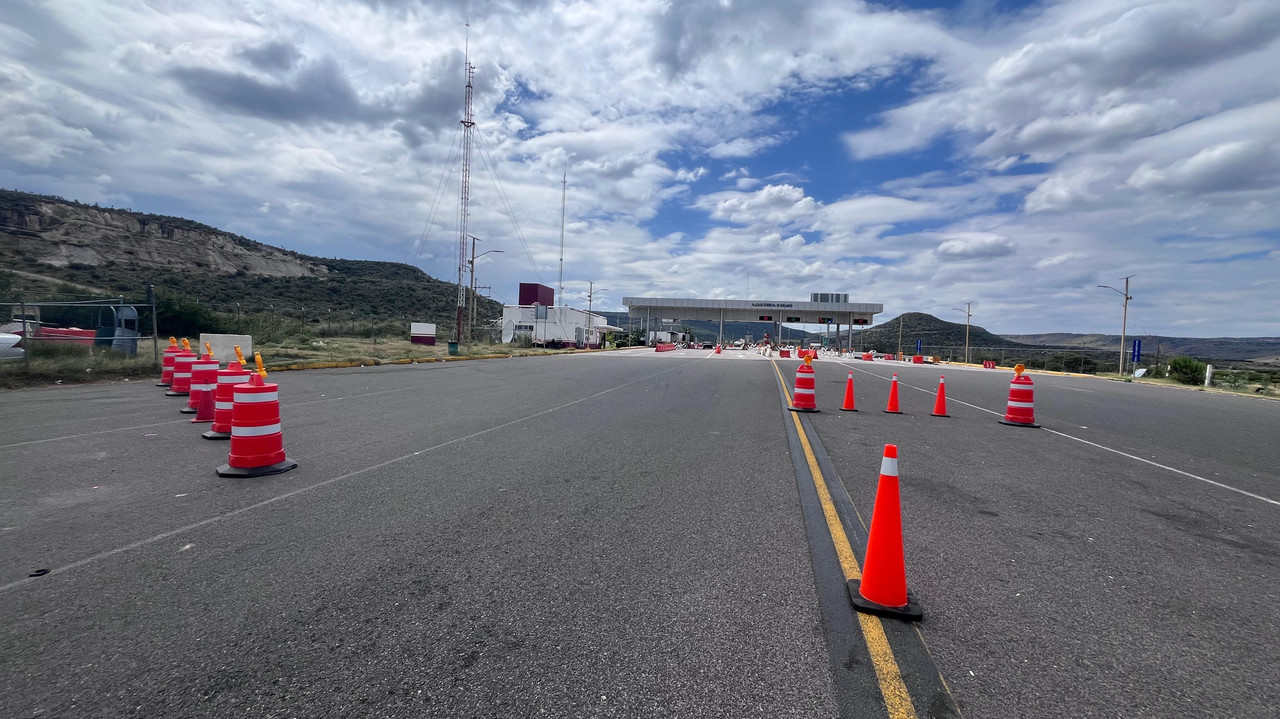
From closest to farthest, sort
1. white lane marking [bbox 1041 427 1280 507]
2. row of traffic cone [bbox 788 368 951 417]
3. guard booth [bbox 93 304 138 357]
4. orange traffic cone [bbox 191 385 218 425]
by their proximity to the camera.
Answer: white lane marking [bbox 1041 427 1280 507] < orange traffic cone [bbox 191 385 218 425] < row of traffic cone [bbox 788 368 951 417] < guard booth [bbox 93 304 138 357]

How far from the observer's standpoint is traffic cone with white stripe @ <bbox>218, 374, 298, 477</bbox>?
6.72 meters

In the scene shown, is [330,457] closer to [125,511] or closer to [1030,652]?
[125,511]

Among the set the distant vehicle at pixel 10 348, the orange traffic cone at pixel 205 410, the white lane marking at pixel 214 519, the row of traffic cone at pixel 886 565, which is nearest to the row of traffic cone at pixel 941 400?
the white lane marking at pixel 214 519

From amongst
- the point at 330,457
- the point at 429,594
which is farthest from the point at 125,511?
the point at 429,594

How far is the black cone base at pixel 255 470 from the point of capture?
260 inches

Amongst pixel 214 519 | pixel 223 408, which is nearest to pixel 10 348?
pixel 223 408

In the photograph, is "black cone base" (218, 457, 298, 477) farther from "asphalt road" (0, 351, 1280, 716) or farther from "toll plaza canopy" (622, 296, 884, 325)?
"toll plaza canopy" (622, 296, 884, 325)

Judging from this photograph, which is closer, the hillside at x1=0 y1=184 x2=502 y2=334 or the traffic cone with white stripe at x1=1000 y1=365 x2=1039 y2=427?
the traffic cone with white stripe at x1=1000 y1=365 x2=1039 y2=427

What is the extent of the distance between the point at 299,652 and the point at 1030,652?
11.8ft

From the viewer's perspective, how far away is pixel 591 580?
12.9 ft

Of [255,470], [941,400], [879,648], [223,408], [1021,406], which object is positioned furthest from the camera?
[941,400]

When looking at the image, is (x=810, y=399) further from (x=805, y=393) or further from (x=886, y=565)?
(x=886, y=565)

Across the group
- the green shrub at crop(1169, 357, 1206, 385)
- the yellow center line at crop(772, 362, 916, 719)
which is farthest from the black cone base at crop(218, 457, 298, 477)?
the green shrub at crop(1169, 357, 1206, 385)

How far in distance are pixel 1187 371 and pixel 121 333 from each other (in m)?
44.8
